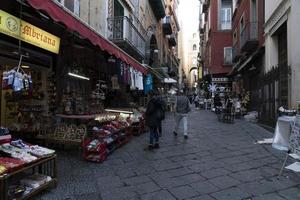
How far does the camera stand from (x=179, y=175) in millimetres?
6570

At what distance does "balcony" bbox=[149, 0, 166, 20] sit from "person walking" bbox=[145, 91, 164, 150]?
65.3ft

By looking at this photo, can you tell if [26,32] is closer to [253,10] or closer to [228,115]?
[228,115]

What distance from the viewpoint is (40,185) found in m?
5.14

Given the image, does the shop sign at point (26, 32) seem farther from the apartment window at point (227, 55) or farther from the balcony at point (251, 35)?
the apartment window at point (227, 55)

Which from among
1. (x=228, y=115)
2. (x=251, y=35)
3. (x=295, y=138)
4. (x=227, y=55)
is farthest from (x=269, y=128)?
(x=227, y=55)

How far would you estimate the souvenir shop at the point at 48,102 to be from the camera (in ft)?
17.5

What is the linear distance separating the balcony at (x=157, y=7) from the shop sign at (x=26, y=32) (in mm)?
21810

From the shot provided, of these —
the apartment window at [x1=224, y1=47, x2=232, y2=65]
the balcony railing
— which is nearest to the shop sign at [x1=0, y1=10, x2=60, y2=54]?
the apartment window at [x1=224, y1=47, x2=232, y2=65]

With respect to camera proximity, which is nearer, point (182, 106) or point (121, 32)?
point (182, 106)

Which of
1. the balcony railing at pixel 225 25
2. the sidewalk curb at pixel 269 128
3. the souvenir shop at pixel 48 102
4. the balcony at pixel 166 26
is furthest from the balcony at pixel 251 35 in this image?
the balcony at pixel 166 26

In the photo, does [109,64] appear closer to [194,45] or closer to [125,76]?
[125,76]

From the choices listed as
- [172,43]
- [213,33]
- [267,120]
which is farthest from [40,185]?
[172,43]

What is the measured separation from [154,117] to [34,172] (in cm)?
440

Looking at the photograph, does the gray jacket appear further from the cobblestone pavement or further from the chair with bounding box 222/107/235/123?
the chair with bounding box 222/107/235/123
